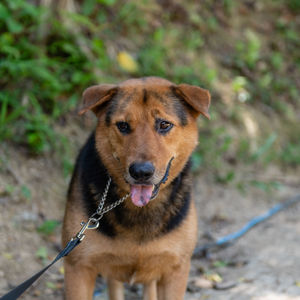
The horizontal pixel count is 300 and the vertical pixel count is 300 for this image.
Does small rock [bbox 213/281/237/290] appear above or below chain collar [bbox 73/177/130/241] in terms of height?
below

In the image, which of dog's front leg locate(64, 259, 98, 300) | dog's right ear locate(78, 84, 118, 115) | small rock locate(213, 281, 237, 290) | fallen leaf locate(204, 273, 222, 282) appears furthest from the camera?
fallen leaf locate(204, 273, 222, 282)

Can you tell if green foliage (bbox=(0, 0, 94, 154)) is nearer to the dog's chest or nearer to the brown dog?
the brown dog

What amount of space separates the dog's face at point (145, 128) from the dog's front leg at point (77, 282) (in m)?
0.71

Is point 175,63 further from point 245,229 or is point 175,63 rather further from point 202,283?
point 202,283

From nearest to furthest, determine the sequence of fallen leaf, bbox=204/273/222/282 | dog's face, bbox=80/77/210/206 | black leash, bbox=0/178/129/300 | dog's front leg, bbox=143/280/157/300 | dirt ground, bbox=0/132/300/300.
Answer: black leash, bbox=0/178/129/300 < dog's face, bbox=80/77/210/206 < dog's front leg, bbox=143/280/157/300 < dirt ground, bbox=0/132/300/300 < fallen leaf, bbox=204/273/222/282

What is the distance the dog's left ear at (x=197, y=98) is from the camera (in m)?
3.36

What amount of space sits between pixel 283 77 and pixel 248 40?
121 centimetres

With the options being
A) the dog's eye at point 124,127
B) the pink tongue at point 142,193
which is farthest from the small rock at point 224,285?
the dog's eye at point 124,127

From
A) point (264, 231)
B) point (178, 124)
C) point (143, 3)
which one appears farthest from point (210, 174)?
point (178, 124)

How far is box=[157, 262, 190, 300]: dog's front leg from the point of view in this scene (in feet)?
11.4

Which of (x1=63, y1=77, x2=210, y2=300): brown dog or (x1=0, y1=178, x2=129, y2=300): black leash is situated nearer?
(x1=0, y1=178, x2=129, y2=300): black leash

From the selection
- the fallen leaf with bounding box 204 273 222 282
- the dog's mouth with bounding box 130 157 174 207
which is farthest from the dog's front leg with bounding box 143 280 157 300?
the dog's mouth with bounding box 130 157 174 207

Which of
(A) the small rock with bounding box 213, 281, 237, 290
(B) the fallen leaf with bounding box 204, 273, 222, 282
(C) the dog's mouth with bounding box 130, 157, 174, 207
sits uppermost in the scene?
(C) the dog's mouth with bounding box 130, 157, 174, 207

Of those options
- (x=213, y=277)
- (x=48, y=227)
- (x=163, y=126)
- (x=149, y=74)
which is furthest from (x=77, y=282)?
(x=149, y=74)
